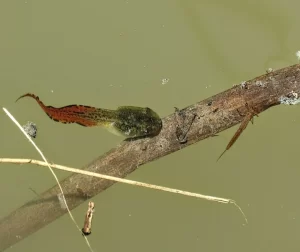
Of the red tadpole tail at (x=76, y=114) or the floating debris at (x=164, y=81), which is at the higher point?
the red tadpole tail at (x=76, y=114)

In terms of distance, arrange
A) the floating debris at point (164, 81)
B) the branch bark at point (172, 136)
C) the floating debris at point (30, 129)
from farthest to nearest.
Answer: the floating debris at point (164, 81), the floating debris at point (30, 129), the branch bark at point (172, 136)

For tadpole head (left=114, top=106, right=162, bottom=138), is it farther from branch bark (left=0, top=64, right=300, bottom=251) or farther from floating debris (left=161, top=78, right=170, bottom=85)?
floating debris (left=161, top=78, right=170, bottom=85)

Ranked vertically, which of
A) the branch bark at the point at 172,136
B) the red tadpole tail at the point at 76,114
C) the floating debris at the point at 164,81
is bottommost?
the branch bark at the point at 172,136

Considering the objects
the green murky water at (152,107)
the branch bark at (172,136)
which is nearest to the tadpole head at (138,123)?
the branch bark at (172,136)

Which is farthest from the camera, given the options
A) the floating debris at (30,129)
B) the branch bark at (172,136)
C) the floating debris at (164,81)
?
the floating debris at (164,81)

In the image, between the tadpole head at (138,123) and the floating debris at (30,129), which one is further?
the floating debris at (30,129)

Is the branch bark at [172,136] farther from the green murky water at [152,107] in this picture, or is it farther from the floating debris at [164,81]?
the floating debris at [164,81]

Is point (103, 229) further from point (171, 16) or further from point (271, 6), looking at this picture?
point (271, 6)
